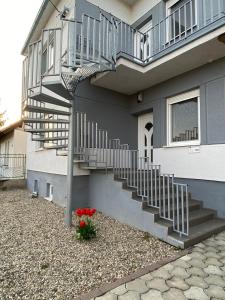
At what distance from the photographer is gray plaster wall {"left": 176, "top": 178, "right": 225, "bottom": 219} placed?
500cm

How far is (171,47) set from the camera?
19.2ft

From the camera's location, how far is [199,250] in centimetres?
363

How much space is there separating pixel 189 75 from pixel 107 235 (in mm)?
4535

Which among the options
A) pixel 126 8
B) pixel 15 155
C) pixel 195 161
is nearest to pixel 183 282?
pixel 195 161

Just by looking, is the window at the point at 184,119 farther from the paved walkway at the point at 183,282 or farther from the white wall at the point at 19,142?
the white wall at the point at 19,142

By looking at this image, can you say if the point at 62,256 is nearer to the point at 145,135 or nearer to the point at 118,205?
the point at 118,205

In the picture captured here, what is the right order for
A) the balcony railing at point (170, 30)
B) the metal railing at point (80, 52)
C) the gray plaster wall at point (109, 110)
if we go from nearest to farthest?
1. the metal railing at point (80, 52)
2. the balcony railing at point (170, 30)
3. the gray plaster wall at point (109, 110)

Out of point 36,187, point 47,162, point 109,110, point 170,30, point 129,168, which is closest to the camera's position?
point 129,168

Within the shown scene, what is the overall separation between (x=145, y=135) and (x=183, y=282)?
540cm

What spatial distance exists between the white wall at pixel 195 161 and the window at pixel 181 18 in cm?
309

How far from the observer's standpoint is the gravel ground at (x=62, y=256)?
2590 mm

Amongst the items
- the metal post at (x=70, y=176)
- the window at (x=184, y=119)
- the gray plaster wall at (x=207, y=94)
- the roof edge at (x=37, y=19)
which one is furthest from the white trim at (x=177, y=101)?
the roof edge at (x=37, y=19)

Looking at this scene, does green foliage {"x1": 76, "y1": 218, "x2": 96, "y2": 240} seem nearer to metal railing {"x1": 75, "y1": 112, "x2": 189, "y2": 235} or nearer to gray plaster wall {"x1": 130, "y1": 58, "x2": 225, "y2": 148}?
metal railing {"x1": 75, "y1": 112, "x2": 189, "y2": 235}

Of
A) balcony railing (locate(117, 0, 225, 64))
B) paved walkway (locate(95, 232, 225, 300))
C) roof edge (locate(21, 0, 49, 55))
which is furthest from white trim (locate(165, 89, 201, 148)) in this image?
roof edge (locate(21, 0, 49, 55))
